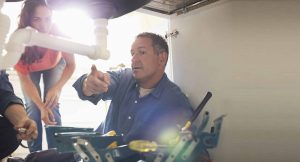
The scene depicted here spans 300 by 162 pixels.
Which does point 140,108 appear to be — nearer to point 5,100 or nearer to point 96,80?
point 96,80

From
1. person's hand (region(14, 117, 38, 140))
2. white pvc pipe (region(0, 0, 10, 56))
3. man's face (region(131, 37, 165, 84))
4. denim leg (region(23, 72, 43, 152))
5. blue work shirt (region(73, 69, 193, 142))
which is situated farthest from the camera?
denim leg (region(23, 72, 43, 152))

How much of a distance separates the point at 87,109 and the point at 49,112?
0.56 meters

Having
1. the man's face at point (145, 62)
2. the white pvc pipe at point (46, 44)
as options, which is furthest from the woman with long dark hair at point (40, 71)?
the white pvc pipe at point (46, 44)

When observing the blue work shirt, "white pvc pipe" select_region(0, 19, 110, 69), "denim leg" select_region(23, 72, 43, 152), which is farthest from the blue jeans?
"white pvc pipe" select_region(0, 19, 110, 69)

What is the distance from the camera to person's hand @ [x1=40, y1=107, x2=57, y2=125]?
4.19 ft

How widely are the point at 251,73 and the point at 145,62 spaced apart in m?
0.40

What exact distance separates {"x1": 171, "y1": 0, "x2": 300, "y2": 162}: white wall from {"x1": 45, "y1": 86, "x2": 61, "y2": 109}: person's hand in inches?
24.7

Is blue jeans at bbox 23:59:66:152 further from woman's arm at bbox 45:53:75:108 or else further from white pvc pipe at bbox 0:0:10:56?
white pvc pipe at bbox 0:0:10:56

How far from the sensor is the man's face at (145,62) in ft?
3.71

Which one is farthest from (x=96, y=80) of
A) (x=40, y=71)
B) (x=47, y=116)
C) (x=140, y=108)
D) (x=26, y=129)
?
(x=40, y=71)

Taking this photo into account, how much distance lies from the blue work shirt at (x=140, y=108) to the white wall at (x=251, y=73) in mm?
152

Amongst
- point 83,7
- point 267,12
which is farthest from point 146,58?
point 83,7

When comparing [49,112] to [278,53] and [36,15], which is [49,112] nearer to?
[36,15]

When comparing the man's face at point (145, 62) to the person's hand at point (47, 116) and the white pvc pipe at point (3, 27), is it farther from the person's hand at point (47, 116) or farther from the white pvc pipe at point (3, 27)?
the white pvc pipe at point (3, 27)
